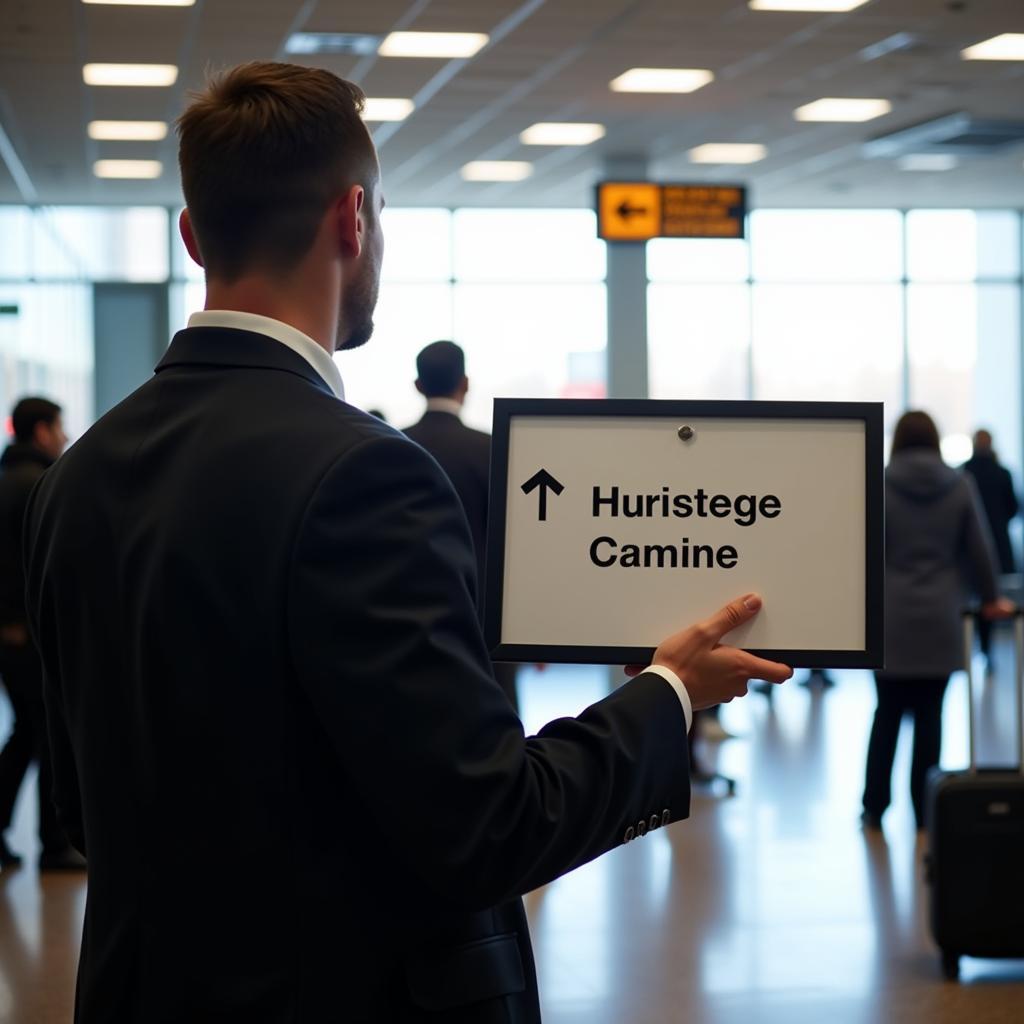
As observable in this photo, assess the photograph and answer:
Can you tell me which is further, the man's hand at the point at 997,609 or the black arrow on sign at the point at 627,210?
the black arrow on sign at the point at 627,210

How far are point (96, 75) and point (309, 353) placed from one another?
Result: 8.90 meters

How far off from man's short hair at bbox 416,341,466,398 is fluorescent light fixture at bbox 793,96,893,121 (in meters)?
6.12

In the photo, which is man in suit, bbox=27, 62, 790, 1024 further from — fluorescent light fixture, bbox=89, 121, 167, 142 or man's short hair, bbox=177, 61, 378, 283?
A: fluorescent light fixture, bbox=89, 121, 167, 142

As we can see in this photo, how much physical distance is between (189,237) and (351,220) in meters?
0.18

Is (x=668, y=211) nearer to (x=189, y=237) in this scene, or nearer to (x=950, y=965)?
(x=950, y=965)

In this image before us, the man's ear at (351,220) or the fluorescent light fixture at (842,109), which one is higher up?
the fluorescent light fixture at (842,109)

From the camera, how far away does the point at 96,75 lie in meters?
9.44

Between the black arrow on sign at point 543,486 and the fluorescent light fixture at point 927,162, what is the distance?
11.7m

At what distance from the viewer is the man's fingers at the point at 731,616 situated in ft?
4.64

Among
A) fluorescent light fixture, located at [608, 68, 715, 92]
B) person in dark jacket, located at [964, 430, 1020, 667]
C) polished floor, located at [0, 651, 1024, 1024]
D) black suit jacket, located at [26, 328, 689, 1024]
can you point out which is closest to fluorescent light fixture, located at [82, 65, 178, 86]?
fluorescent light fixture, located at [608, 68, 715, 92]

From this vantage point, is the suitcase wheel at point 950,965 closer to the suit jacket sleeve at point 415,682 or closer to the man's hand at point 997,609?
the man's hand at point 997,609

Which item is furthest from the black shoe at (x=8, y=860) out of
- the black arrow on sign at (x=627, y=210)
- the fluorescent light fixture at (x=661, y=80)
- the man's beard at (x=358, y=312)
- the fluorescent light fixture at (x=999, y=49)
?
the black arrow on sign at (x=627, y=210)

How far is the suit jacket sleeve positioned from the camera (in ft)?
3.65

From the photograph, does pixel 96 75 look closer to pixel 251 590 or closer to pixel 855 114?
pixel 855 114
